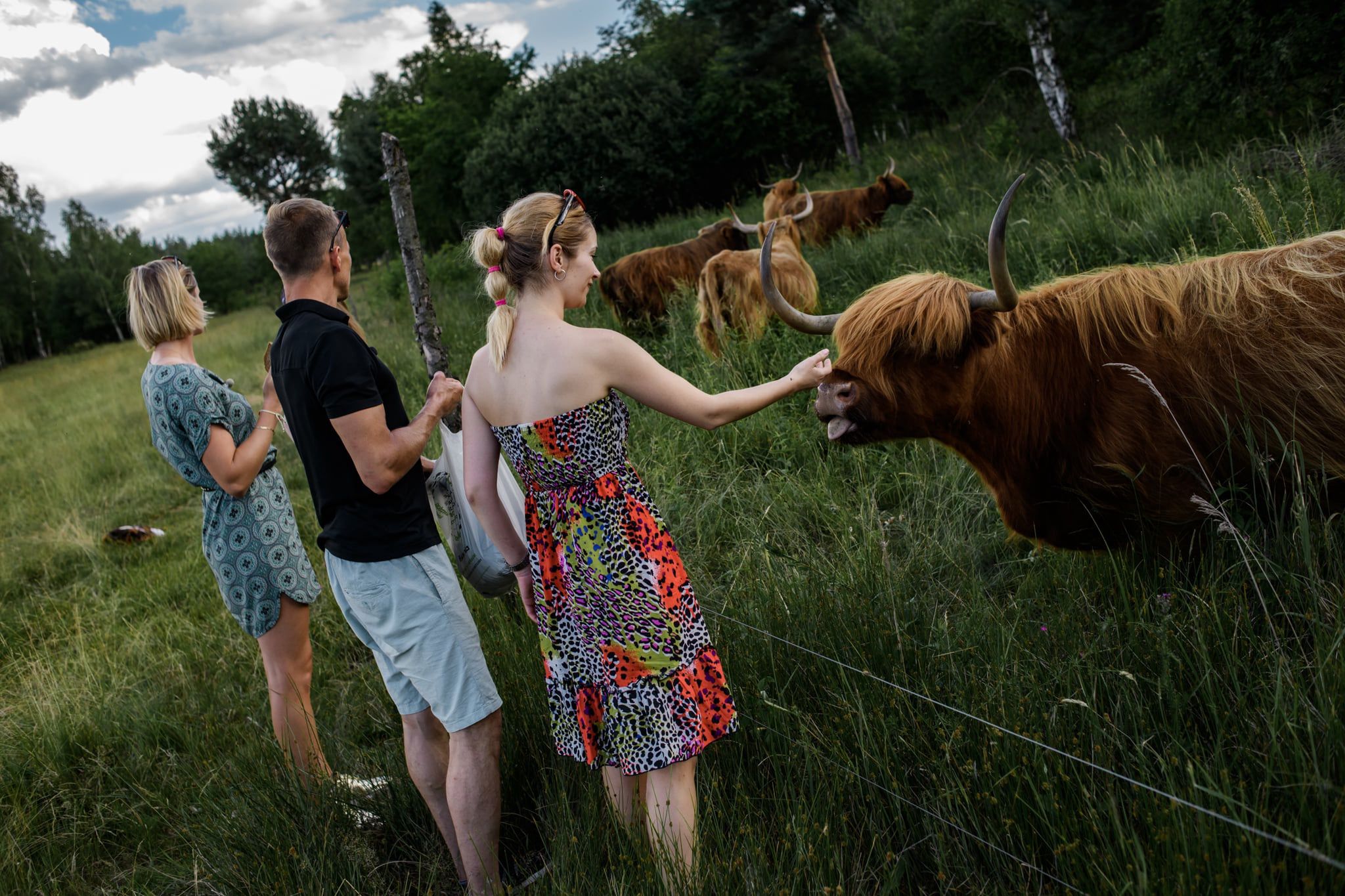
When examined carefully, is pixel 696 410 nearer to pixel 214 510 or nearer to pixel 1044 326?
pixel 1044 326

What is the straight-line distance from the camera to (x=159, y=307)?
3.19m

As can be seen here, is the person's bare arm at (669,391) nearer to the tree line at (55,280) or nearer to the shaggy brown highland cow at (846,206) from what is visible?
the shaggy brown highland cow at (846,206)

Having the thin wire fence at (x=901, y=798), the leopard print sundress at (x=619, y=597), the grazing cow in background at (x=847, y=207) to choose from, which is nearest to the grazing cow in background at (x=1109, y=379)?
the leopard print sundress at (x=619, y=597)

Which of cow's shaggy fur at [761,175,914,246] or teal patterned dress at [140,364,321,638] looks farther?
cow's shaggy fur at [761,175,914,246]

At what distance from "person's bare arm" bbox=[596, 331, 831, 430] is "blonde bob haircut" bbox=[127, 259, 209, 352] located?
1993 millimetres

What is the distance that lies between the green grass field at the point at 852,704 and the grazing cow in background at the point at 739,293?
0.58m

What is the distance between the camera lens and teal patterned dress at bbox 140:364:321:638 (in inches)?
121

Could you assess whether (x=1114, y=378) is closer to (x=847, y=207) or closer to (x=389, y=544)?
(x=389, y=544)

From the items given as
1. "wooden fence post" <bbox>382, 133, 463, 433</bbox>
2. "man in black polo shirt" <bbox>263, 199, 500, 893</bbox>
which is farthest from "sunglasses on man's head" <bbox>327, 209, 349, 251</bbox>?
"wooden fence post" <bbox>382, 133, 463, 433</bbox>

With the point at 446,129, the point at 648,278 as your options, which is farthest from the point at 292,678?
the point at 446,129

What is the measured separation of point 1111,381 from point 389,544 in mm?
2462

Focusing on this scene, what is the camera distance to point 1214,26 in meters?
8.34

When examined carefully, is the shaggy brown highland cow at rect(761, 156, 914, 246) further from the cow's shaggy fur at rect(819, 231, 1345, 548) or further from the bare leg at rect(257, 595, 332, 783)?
the bare leg at rect(257, 595, 332, 783)

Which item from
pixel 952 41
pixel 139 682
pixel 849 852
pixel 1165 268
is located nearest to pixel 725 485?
pixel 1165 268
